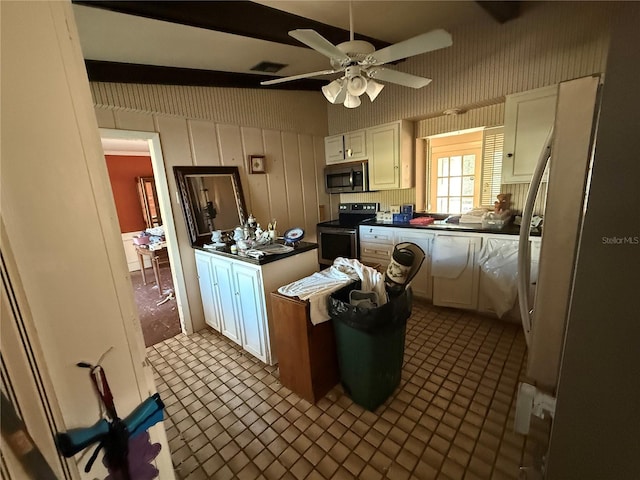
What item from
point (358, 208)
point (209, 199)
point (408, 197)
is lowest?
point (358, 208)

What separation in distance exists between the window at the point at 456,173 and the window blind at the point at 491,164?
0.10 feet

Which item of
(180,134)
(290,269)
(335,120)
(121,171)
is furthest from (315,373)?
(121,171)

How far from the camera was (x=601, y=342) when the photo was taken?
0.78 metres

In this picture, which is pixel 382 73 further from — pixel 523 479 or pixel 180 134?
pixel 523 479

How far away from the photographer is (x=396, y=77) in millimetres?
1884

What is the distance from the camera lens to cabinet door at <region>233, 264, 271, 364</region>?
6.73 ft

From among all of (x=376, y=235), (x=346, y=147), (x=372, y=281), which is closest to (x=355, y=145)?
(x=346, y=147)

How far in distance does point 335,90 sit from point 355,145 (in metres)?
1.78

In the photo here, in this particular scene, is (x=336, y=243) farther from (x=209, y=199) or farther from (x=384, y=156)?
(x=209, y=199)

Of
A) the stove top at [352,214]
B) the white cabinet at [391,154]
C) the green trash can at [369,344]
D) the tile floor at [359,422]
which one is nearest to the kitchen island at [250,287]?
the tile floor at [359,422]

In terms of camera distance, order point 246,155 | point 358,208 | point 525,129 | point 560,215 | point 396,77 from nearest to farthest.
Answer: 1. point 560,215
2. point 396,77
3. point 525,129
4. point 246,155
5. point 358,208

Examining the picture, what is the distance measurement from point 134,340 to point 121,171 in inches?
220

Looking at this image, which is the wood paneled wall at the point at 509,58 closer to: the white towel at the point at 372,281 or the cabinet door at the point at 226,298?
the white towel at the point at 372,281

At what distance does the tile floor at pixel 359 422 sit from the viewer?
1409mm
